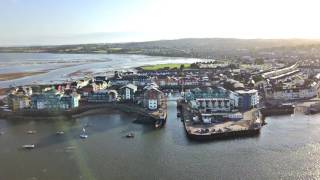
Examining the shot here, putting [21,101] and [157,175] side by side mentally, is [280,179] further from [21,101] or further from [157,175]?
[21,101]

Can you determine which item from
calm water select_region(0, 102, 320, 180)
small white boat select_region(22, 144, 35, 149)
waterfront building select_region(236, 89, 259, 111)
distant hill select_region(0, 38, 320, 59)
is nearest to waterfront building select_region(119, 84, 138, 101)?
calm water select_region(0, 102, 320, 180)

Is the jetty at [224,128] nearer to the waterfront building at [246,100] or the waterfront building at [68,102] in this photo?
the waterfront building at [246,100]

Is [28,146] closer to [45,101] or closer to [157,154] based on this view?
[157,154]

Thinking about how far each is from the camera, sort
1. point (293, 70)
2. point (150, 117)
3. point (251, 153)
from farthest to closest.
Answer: point (293, 70) → point (150, 117) → point (251, 153)

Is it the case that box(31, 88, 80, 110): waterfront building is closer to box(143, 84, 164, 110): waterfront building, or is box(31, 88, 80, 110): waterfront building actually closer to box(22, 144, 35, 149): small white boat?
box(143, 84, 164, 110): waterfront building

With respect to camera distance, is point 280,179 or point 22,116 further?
point 22,116

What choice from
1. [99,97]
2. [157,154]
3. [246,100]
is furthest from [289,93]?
[157,154]

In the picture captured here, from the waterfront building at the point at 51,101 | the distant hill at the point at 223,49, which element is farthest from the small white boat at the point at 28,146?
the distant hill at the point at 223,49

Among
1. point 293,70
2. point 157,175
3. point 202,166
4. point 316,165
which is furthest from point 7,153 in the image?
point 293,70
